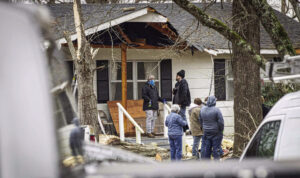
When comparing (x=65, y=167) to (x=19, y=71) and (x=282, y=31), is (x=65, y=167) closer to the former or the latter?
(x=19, y=71)

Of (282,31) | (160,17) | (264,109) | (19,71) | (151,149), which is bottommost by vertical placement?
(151,149)

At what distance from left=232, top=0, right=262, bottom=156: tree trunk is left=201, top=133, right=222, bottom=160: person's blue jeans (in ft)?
4.41

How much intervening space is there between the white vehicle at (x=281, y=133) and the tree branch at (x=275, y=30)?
2266 mm

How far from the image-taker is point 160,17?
14.4m

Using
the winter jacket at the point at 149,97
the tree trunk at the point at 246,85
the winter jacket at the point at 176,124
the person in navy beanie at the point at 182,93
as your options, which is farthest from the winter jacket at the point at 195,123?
the tree trunk at the point at 246,85

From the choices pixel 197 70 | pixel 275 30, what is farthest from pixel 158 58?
pixel 275 30

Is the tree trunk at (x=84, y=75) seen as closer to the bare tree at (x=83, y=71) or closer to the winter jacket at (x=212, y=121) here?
the bare tree at (x=83, y=71)

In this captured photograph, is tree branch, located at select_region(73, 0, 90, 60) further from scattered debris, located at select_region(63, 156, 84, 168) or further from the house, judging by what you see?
scattered debris, located at select_region(63, 156, 84, 168)

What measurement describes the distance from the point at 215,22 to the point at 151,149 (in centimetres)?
587

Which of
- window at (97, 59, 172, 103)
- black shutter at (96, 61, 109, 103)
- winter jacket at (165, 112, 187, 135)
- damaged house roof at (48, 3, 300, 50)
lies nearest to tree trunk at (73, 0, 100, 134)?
winter jacket at (165, 112, 187, 135)

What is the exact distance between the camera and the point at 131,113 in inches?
634

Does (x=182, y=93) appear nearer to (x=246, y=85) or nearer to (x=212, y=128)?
(x=212, y=128)

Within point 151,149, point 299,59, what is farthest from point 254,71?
point 299,59

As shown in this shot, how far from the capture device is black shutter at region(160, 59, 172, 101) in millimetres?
16516
